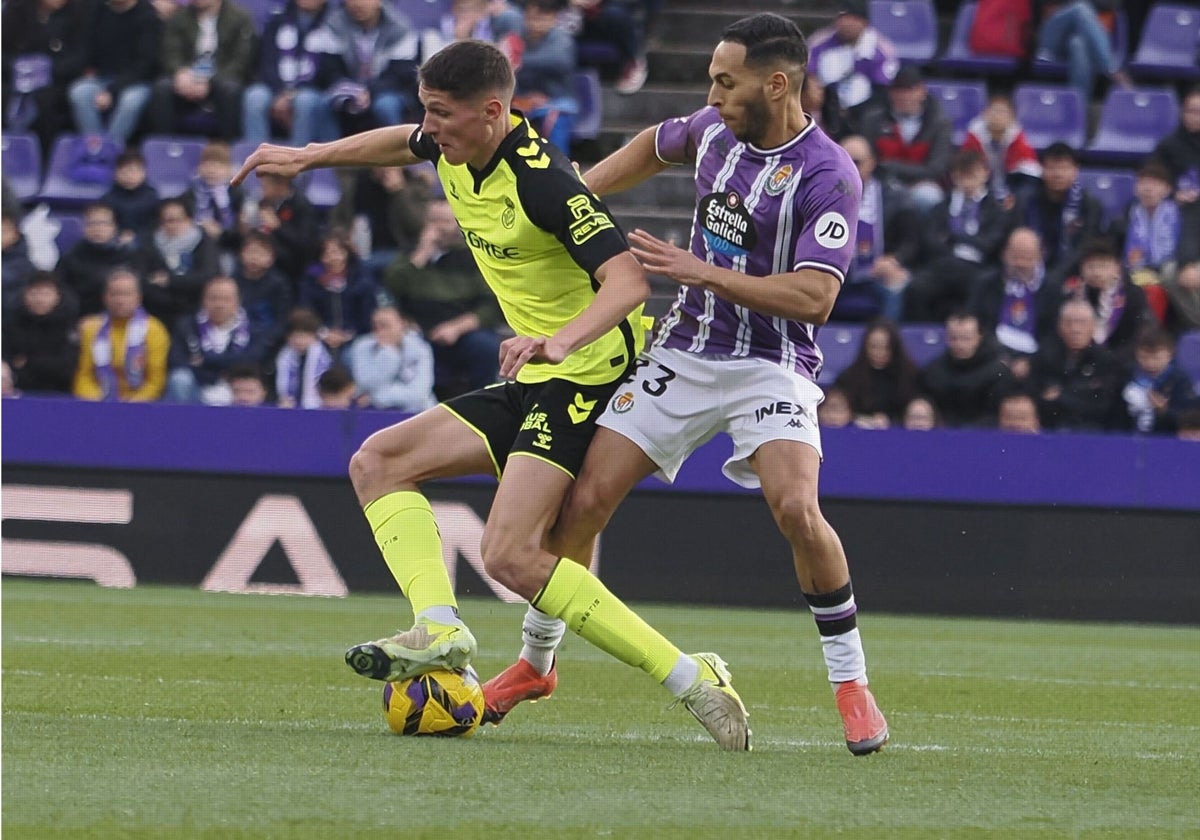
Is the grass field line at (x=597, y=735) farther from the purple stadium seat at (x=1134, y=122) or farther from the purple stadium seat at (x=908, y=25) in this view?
the purple stadium seat at (x=908, y=25)

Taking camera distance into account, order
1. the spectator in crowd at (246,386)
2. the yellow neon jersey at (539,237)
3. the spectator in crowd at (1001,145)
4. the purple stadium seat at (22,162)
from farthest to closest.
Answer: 1. the purple stadium seat at (22,162)
2. the spectator in crowd at (1001,145)
3. the spectator in crowd at (246,386)
4. the yellow neon jersey at (539,237)

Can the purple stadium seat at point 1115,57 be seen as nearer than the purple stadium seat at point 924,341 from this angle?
No

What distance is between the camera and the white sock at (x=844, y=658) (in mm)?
6140

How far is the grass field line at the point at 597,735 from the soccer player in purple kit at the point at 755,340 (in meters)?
0.22

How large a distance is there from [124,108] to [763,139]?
1052cm

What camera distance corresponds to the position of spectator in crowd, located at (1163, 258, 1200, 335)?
1291cm

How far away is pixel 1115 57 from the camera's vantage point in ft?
51.1

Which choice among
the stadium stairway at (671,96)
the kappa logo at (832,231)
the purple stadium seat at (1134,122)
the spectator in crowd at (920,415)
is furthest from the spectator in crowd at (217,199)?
the kappa logo at (832,231)

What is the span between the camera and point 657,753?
227 inches

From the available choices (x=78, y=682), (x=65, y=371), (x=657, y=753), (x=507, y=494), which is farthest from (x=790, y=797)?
(x=65, y=371)

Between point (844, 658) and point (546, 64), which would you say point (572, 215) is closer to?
point (844, 658)

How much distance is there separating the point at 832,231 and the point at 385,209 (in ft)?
27.1

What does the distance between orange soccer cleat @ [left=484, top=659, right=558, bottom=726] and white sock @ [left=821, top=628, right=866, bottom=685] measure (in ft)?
3.10

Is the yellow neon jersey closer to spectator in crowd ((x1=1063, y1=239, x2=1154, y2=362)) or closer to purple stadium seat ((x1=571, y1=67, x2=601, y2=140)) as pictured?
spectator in crowd ((x1=1063, y1=239, x2=1154, y2=362))
